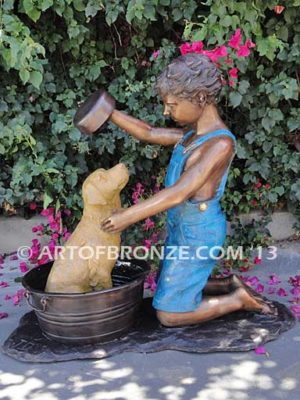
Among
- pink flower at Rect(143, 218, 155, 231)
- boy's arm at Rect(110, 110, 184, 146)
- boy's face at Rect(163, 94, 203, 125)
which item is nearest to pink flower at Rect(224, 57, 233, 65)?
boy's arm at Rect(110, 110, 184, 146)

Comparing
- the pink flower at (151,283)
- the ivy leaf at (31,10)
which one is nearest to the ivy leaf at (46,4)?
the ivy leaf at (31,10)

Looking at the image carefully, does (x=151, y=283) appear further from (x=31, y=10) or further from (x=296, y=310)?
(x=31, y=10)

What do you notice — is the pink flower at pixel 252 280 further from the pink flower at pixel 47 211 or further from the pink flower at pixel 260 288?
the pink flower at pixel 47 211

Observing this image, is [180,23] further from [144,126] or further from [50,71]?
Answer: [144,126]

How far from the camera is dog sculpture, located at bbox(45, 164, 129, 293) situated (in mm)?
2771

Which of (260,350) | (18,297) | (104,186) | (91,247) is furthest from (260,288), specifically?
(18,297)

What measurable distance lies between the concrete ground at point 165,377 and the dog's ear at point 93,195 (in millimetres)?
785

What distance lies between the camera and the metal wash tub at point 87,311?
8.91ft

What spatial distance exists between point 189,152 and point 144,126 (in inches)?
14.7

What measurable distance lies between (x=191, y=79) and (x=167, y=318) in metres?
1.25

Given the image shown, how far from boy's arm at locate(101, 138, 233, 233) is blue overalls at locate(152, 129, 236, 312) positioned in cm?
18

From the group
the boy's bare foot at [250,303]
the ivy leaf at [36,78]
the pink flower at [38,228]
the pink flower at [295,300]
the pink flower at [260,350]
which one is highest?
the ivy leaf at [36,78]

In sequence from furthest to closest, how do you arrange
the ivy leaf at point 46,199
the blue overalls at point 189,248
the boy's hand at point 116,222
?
the ivy leaf at point 46,199, the blue overalls at point 189,248, the boy's hand at point 116,222

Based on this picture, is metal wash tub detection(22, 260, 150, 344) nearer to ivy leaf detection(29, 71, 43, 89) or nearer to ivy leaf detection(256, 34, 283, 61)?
ivy leaf detection(29, 71, 43, 89)
